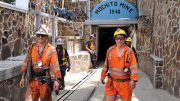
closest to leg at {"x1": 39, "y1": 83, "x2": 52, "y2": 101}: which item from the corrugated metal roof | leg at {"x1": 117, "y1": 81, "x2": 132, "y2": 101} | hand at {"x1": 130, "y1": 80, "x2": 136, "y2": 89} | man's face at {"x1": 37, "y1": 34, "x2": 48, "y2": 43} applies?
man's face at {"x1": 37, "y1": 34, "x2": 48, "y2": 43}

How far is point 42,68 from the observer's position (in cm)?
682

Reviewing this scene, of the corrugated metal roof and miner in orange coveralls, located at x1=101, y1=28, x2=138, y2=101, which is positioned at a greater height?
the corrugated metal roof

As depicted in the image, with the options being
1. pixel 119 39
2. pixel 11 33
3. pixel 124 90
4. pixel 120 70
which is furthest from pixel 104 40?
pixel 124 90

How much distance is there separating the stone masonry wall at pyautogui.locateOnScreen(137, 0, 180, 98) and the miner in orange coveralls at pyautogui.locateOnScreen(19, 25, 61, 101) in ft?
15.3

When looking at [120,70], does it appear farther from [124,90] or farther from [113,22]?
[113,22]

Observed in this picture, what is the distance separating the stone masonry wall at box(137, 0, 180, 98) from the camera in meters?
10.9

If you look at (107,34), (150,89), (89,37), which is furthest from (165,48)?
(107,34)

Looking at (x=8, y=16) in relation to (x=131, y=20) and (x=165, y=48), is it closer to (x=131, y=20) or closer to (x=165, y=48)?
(x=165, y=48)

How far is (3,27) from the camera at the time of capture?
1077cm

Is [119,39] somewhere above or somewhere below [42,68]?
above

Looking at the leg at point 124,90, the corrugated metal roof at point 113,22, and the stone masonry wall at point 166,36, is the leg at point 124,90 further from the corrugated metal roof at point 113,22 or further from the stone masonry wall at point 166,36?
the corrugated metal roof at point 113,22

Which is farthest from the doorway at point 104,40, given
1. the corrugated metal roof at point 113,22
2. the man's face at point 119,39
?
the man's face at point 119,39

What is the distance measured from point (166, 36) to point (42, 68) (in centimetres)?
667

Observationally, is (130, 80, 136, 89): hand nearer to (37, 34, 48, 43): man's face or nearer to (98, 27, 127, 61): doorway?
(37, 34, 48, 43): man's face
